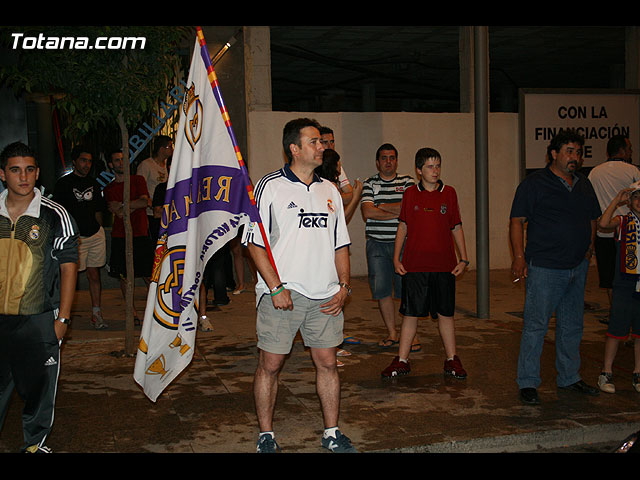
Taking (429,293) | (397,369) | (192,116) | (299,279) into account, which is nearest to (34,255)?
(192,116)

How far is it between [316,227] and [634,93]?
10.8 m

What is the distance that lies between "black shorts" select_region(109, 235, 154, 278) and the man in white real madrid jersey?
15.8 ft

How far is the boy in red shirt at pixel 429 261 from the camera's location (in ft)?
20.8

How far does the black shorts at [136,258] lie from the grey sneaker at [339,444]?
16.7 feet

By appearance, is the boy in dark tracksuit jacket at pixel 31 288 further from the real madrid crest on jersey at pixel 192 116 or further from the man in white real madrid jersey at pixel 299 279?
the man in white real madrid jersey at pixel 299 279

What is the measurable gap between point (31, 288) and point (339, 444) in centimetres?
220

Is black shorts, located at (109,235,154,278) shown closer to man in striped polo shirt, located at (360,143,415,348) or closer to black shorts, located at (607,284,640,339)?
man in striped polo shirt, located at (360,143,415,348)

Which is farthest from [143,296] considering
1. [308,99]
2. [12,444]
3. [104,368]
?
[308,99]

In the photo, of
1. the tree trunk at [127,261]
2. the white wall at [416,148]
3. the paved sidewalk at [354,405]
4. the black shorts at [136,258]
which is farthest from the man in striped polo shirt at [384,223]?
the white wall at [416,148]

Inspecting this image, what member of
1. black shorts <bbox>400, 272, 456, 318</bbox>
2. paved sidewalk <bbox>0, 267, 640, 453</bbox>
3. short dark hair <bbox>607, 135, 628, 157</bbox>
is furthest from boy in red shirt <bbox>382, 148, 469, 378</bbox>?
short dark hair <bbox>607, 135, 628, 157</bbox>

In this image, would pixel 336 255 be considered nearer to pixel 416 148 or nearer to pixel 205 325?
pixel 205 325

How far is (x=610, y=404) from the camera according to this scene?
18.4 ft

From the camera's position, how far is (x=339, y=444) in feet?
15.1

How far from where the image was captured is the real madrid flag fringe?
481cm
